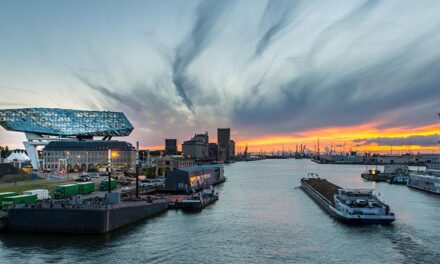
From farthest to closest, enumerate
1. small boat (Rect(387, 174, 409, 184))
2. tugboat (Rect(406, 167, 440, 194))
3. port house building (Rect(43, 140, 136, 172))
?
port house building (Rect(43, 140, 136, 172)) → small boat (Rect(387, 174, 409, 184)) → tugboat (Rect(406, 167, 440, 194))

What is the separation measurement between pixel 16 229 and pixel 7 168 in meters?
53.0

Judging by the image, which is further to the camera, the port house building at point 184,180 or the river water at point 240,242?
the port house building at point 184,180

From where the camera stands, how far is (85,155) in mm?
168125

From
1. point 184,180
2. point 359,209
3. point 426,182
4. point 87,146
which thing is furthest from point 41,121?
point 359,209

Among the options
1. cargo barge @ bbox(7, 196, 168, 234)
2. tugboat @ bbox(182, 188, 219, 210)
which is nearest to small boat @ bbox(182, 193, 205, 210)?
tugboat @ bbox(182, 188, 219, 210)

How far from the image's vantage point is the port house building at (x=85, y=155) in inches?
6525

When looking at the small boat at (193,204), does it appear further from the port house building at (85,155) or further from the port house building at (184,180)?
the port house building at (85,155)

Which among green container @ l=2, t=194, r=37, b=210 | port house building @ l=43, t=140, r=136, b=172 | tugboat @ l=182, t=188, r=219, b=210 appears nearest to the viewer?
green container @ l=2, t=194, r=37, b=210

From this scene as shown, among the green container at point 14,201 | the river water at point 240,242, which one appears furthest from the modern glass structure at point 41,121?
the river water at point 240,242

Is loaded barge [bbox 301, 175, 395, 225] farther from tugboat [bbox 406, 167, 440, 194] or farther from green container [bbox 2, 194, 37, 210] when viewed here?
tugboat [bbox 406, 167, 440, 194]

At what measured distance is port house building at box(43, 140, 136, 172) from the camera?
166 meters

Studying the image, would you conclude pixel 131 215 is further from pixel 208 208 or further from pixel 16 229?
pixel 208 208

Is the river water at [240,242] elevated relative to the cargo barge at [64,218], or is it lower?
lower

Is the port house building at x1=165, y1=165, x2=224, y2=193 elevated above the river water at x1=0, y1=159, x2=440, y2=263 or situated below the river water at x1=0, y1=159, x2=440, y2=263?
above
